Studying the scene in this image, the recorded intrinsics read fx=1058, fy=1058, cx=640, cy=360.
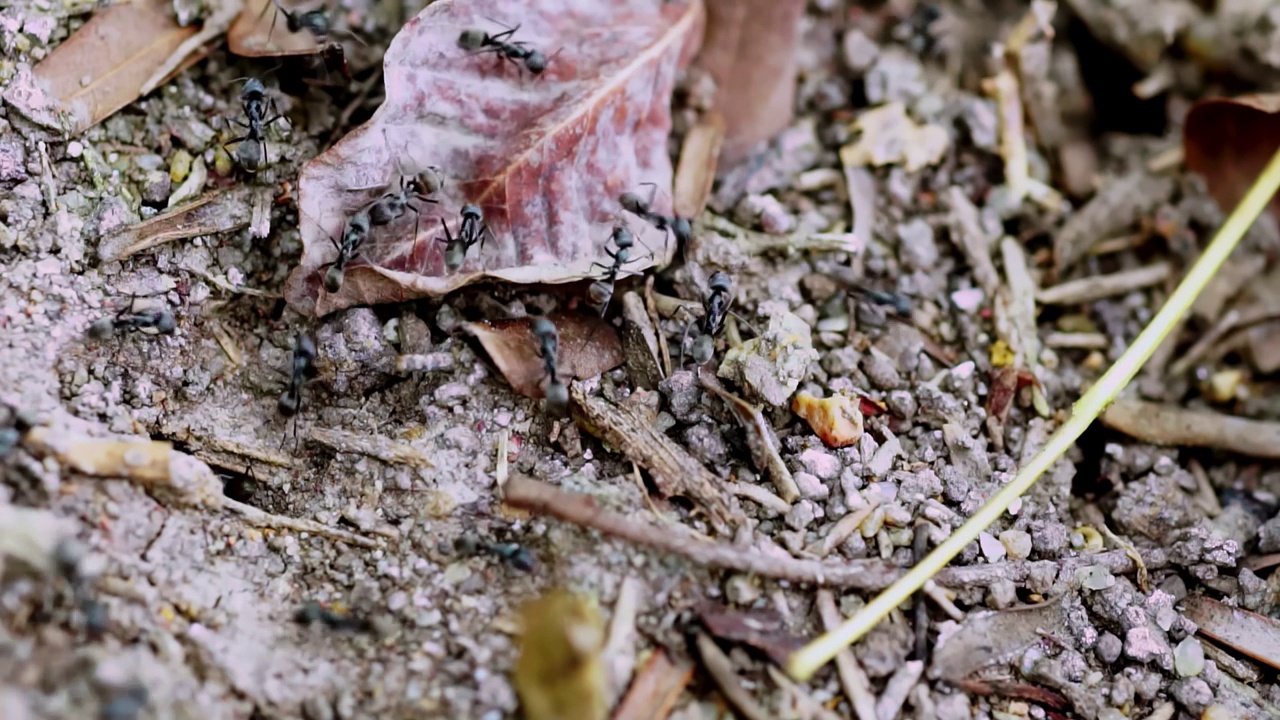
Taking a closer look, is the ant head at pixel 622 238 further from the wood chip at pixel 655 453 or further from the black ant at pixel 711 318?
the wood chip at pixel 655 453

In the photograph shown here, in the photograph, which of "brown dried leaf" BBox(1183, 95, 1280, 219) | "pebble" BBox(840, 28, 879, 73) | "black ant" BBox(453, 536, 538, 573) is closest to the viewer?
"black ant" BBox(453, 536, 538, 573)

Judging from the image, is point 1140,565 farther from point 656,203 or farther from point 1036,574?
point 656,203

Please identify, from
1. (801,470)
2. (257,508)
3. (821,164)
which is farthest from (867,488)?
(257,508)

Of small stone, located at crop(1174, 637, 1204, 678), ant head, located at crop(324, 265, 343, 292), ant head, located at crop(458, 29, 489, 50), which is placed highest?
ant head, located at crop(458, 29, 489, 50)

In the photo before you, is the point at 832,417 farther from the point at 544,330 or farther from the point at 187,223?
the point at 187,223

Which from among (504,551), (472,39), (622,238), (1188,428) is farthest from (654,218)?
(1188,428)

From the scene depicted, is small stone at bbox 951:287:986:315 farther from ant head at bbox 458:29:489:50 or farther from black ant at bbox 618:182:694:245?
ant head at bbox 458:29:489:50

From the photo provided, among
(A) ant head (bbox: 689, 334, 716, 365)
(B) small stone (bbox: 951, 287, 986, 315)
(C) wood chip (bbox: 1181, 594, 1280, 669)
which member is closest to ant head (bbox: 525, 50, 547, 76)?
(A) ant head (bbox: 689, 334, 716, 365)
